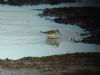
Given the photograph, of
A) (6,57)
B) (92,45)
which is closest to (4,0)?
(6,57)

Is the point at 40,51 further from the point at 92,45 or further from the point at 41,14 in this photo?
the point at 92,45

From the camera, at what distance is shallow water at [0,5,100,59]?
2355 mm

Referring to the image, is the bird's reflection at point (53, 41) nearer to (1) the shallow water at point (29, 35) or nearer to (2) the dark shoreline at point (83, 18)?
(1) the shallow water at point (29, 35)

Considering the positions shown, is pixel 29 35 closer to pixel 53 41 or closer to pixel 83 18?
→ pixel 53 41

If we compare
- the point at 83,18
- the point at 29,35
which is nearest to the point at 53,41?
the point at 29,35

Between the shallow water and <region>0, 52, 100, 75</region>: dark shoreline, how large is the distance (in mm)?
46

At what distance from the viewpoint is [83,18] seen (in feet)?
7.97

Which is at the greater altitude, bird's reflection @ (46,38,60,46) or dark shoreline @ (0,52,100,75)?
bird's reflection @ (46,38,60,46)

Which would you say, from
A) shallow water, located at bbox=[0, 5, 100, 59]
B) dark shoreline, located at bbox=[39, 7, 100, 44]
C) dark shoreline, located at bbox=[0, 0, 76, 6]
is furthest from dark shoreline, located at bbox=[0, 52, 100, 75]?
dark shoreline, located at bbox=[0, 0, 76, 6]

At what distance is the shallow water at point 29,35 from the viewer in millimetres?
2355

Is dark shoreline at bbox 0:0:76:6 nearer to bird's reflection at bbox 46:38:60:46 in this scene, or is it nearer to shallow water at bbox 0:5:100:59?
shallow water at bbox 0:5:100:59

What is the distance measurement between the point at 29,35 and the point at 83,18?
53 cm

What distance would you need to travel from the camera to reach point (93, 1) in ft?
7.98

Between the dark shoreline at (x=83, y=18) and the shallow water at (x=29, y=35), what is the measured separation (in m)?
0.05
